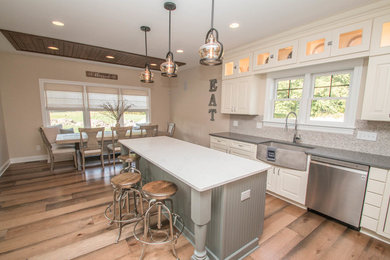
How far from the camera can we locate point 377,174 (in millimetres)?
1817

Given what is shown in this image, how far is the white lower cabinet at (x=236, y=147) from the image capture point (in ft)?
9.80

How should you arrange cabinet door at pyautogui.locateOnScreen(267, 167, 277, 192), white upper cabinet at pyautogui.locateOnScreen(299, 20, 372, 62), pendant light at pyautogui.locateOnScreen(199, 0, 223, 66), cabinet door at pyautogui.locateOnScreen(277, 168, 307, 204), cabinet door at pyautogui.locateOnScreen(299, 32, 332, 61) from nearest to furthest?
pendant light at pyautogui.locateOnScreen(199, 0, 223, 66) → white upper cabinet at pyautogui.locateOnScreen(299, 20, 372, 62) → cabinet door at pyautogui.locateOnScreen(299, 32, 332, 61) → cabinet door at pyautogui.locateOnScreen(277, 168, 307, 204) → cabinet door at pyautogui.locateOnScreen(267, 167, 277, 192)

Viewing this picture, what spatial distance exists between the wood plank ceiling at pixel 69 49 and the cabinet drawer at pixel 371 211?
4536 mm

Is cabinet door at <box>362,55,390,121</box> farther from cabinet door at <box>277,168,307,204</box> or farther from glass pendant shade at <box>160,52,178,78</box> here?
glass pendant shade at <box>160,52,178,78</box>

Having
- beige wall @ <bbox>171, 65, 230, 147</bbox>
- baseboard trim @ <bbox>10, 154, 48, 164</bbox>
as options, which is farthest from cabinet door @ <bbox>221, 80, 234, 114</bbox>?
baseboard trim @ <bbox>10, 154, 48, 164</bbox>

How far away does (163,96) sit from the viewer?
6.12 m

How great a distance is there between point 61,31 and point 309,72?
404 centimetres

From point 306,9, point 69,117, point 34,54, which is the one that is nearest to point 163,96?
point 69,117

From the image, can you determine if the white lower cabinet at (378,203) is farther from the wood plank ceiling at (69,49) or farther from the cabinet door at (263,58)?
the wood plank ceiling at (69,49)

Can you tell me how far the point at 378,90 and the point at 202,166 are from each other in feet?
7.23

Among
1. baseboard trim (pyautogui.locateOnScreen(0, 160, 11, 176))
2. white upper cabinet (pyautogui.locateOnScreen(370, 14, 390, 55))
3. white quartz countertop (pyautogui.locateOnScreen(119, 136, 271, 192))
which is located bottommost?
baseboard trim (pyautogui.locateOnScreen(0, 160, 11, 176))

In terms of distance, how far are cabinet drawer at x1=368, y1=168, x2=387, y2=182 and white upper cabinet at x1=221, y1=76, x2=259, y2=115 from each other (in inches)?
74.1

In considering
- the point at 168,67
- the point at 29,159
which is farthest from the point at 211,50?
the point at 29,159

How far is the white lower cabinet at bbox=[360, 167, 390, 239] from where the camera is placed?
179cm
